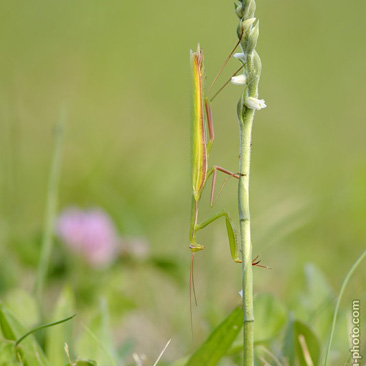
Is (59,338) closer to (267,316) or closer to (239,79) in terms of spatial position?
(267,316)

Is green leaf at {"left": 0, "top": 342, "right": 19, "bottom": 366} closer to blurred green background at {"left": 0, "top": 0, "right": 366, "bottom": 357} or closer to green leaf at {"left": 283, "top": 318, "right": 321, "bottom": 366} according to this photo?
green leaf at {"left": 283, "top": 318, "right": 321, "bottom": 366}

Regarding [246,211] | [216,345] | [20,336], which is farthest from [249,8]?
[20,336]

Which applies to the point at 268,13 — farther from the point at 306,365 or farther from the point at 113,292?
the point at 306,365

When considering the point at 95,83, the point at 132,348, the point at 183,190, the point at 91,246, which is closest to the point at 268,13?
the point at 95,83

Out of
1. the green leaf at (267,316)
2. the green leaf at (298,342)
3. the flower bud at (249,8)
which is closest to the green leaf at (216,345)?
the green leaf at (298,342)

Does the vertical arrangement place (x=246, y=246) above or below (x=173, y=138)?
above
